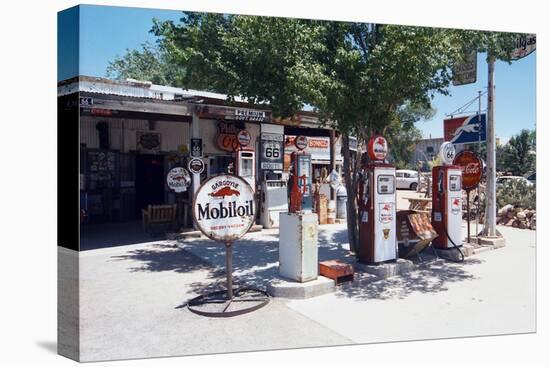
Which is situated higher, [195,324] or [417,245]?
[417,245]

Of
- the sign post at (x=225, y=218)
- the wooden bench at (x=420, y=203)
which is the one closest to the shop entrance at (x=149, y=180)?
the wooden bench at (x=420, y=203)

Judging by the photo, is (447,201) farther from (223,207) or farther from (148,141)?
(148,141)

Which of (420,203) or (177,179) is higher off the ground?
(177,179)

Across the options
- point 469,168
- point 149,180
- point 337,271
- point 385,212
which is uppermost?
point 469,168

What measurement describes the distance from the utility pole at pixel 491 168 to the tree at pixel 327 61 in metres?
2.44

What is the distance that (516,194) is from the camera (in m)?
13.6

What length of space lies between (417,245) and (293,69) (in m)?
3.83

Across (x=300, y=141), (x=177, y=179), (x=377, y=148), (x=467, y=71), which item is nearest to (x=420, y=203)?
(x=300, y=141)

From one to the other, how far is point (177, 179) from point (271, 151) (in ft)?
12.5

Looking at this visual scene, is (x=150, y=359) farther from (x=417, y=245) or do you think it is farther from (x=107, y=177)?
(x=107, y=177)

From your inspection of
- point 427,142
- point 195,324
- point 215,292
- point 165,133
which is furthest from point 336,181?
point 427,142

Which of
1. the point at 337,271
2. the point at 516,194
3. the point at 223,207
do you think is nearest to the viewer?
the point at 223,207

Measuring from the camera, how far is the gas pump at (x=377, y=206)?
6.81 metres

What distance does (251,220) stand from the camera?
5.59 metres
